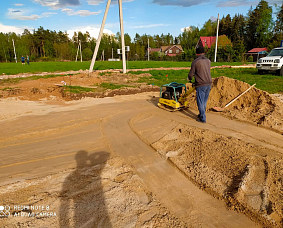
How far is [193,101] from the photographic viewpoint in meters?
8.06

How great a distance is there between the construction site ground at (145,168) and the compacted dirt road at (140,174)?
0.02 meters

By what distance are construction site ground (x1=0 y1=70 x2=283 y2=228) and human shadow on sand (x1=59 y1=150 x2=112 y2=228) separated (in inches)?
0.6

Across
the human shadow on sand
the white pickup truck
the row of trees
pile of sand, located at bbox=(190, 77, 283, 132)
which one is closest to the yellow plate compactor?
pile of sand, located at bbox=(190, 77, 283, 132)

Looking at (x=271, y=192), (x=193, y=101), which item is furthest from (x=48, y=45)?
(x=271, y=192)

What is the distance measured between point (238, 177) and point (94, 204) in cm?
241

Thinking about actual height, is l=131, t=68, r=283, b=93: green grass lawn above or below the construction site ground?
above

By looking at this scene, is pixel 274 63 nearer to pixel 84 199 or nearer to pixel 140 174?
pixel 140 174

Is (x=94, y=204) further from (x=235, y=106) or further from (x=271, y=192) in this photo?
(x=235, y=106)

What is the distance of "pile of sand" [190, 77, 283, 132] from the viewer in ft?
19.4

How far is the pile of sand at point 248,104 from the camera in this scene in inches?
232

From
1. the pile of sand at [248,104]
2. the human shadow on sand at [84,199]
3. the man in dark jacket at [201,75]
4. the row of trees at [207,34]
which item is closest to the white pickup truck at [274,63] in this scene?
the pile of sand at [248,104]

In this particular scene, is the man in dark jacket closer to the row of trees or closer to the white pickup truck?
the white pickup truck

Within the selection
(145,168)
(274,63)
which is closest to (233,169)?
(145,168)

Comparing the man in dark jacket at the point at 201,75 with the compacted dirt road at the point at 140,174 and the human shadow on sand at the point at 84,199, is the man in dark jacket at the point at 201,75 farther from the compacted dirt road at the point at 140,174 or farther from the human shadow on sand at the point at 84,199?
the human shadow on sand at the point at 84,199
